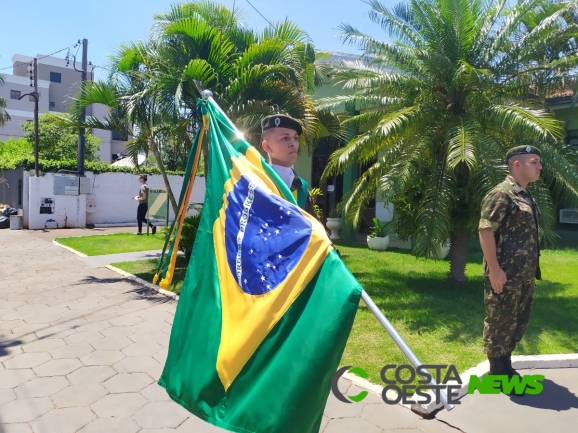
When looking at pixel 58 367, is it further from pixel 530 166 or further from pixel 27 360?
pixel 530 166

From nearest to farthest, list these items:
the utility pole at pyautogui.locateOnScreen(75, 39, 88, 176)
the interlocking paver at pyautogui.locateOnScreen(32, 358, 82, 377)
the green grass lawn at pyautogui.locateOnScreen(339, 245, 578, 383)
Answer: the interlocking paver at pyautogui.locateOnScreen(32, 358, 82, 377) → the green grass lawn at pyautogui.locateOnScreen(339, 245, 578, 383) → the utility pole at pyautogui.locateOnScreen(75, 39, 88, 176)

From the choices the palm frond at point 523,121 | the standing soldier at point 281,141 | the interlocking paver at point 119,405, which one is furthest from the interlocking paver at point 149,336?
the palm frond at point 523,121

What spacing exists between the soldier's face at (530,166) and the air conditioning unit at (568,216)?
1006 centimetres

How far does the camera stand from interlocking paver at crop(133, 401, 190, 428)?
3.24 meters

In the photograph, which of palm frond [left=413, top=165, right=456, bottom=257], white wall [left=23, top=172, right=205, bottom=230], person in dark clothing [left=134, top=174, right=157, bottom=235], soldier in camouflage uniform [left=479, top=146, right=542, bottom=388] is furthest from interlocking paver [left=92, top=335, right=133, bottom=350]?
white wall [left=23, top=172, right=205, bottom=230]

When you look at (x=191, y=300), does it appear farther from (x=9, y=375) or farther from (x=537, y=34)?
(x=537, y=34)

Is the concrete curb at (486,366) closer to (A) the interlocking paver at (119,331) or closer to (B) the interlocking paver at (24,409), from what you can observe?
(B) the interlocking paver at (24,409)

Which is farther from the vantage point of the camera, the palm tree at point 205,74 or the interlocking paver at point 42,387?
the palm tree at point 205,74

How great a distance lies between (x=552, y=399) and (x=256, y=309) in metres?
2.74

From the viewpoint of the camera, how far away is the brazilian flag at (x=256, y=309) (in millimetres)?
1888

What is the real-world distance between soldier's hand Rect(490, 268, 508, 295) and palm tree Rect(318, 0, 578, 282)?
246 centimetres

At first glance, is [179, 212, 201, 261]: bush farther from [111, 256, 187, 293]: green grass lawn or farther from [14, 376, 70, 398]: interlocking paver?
[14, 376, 70, 398]: interlocking paver

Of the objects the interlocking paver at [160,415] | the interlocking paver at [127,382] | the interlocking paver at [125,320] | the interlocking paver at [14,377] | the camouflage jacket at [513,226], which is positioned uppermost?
the camouflage jacket at [513,226]

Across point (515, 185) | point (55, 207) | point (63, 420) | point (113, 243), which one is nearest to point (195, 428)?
point (63, 420)
